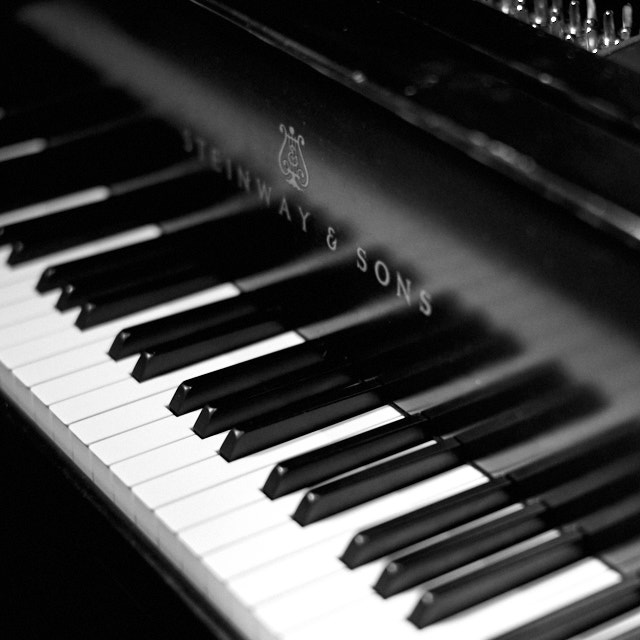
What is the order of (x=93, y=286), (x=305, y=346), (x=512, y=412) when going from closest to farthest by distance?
(x=512, y=412)
(x=305, y=346)
(x=93, y=286)

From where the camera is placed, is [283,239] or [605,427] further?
[283,239]

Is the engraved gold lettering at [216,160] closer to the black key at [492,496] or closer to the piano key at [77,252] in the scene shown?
the piano key at [77,252]

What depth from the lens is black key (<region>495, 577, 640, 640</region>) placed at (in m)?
1.50

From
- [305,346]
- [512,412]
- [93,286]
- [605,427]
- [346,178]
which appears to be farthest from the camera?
[93,286]

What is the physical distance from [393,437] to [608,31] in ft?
2.09

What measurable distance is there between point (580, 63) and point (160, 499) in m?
0.77

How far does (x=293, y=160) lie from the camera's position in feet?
6.63

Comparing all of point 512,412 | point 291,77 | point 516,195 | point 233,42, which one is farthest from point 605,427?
point 233,42

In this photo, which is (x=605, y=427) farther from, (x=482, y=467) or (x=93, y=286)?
(x=93, y=286)

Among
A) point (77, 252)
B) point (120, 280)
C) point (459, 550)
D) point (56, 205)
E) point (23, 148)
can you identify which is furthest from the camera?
point (23, 148)

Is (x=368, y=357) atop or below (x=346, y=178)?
below

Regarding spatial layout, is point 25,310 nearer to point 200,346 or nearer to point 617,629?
point 200,346

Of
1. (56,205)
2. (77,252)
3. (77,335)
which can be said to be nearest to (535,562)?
(77,335)

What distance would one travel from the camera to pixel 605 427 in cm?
158
